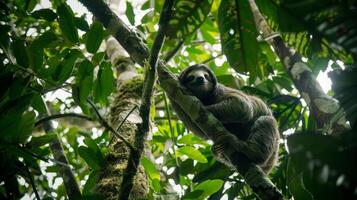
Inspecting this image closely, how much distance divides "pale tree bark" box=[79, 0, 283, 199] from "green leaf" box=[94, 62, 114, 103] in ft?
0.98

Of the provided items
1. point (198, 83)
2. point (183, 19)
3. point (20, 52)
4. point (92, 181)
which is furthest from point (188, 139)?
point (183, 19)

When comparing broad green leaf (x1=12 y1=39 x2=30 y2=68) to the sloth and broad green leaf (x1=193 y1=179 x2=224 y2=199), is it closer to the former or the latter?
broad green leaf (x1=193 y1=179 x2=224 y2=199)

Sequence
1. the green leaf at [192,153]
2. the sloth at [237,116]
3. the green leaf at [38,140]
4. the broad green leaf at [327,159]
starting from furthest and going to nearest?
the sloth at [237,116]
the green leaf at [192,153]
the green leaf at [38,140]
the broad green leaf at [327,159]

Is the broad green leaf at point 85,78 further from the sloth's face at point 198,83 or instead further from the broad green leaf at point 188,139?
the broad green leaf at point 188,139

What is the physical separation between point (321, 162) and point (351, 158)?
0.09 meters

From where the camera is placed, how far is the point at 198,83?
16.5 feet

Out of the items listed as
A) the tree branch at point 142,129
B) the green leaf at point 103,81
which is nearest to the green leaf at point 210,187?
the tree branch at point 142,129

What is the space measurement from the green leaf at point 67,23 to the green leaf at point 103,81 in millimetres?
371

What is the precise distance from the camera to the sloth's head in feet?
16.6

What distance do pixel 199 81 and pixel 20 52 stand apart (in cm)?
268

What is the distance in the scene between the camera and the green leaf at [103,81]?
346 cm

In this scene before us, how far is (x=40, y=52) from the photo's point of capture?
2943mm

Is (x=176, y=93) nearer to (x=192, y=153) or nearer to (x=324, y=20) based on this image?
(x=192, y=153)

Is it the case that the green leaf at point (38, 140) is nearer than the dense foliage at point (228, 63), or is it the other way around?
the dense foliage at point (228, 63)
